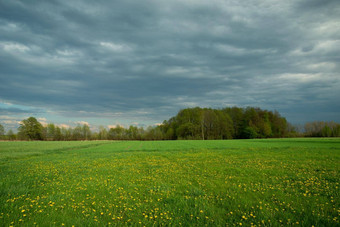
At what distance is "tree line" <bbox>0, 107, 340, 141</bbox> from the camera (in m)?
123

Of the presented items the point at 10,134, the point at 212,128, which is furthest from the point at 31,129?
the point at 212,128

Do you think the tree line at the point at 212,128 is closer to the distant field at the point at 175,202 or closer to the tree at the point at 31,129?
the tree at the point at 31,129

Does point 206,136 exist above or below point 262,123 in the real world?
below

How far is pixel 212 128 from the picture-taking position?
407 ft

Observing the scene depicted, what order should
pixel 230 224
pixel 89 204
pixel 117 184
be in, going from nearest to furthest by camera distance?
pixel 230 224, pixel 89 204, pixel 117 184

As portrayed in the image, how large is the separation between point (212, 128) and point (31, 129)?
12877 centimetres

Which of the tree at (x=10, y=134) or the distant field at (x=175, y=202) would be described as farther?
the tree at (x=10, y=134)

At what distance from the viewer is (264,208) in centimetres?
727

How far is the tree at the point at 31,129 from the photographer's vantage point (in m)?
133

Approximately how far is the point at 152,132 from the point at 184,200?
475 ft

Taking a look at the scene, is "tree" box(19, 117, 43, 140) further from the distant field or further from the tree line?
the distant field

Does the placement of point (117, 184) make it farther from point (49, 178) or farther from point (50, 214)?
point (49, 178)

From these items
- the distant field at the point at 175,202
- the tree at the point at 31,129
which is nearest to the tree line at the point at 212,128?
the tree at the point at 31,129

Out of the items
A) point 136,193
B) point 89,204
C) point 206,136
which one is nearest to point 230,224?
point 136,193
